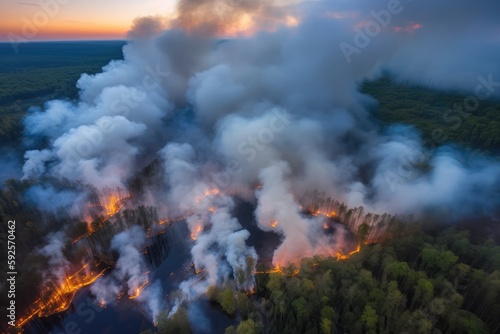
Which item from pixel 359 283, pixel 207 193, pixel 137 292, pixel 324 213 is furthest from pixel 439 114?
pixel 137 292

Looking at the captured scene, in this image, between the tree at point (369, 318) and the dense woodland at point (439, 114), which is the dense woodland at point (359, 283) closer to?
the tree at point (369, 318)

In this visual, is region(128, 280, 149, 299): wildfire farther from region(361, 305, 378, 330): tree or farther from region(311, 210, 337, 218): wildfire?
region(311, 210, 337, 218): wildfire

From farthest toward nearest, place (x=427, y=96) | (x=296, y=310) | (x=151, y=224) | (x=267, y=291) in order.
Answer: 1. (x=427, y=96)
2. (x=151, y=224)
3. (x=267, y=291)
4. (x=296, y=310)

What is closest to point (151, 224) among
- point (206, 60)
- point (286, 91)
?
point (286, 91)

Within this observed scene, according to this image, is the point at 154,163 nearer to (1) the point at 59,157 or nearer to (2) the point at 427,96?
(1) the point at 59,157

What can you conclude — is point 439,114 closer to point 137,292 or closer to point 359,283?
point 359,283

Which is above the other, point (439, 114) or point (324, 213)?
point (439, 114)

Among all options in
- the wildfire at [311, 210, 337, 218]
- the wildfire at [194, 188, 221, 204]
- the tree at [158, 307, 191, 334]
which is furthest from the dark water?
the wildfire at [311, 210, 337, 218]

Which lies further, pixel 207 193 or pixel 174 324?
pixel 207 193
